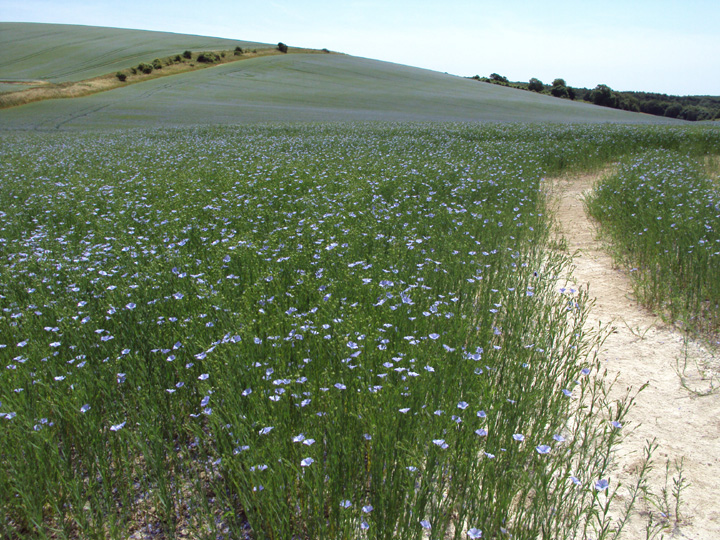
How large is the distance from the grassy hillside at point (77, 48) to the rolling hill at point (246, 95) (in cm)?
15

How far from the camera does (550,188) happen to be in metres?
11.9

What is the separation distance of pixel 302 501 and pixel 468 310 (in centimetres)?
235

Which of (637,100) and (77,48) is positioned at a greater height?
(637,100)

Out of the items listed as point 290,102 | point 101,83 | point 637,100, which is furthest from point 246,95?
point 637,100

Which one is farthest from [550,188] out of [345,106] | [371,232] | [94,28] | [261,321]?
[94,28]

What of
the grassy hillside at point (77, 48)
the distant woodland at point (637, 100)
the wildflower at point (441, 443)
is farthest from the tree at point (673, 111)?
the wildflower at point (441, 443)

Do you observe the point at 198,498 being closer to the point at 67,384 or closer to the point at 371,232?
the point at 67,384

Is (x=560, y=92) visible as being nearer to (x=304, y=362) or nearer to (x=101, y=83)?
(x=101, y=83)

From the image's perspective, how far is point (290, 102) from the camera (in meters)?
42.8

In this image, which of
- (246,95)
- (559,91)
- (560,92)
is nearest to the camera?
(246,95)

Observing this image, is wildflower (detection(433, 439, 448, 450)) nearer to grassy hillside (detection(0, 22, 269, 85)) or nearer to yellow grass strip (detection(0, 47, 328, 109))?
yellow grass strip (detection(0, 47, 328, 109))

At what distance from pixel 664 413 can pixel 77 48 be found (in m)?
79.8

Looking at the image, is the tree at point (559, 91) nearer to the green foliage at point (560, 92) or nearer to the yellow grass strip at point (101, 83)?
the green foliage at point (560, 92)

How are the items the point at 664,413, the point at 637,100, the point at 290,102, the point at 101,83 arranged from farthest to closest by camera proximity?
1. the point at 637,100
2. the point at 101,83
3. the point at 290,102
4. the point at 664,413
